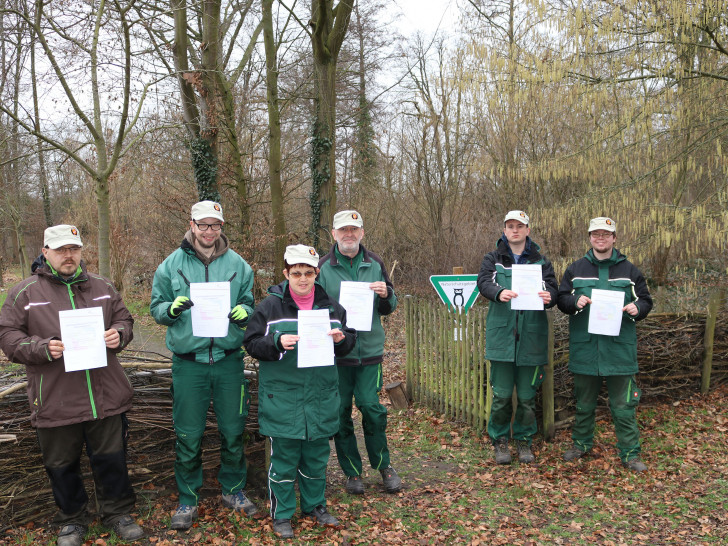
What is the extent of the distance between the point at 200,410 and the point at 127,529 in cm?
95

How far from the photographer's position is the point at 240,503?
174 inches

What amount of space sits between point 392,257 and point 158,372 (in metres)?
11.4

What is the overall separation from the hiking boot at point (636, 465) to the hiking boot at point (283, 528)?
10.7ft

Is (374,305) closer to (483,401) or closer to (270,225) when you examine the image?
(483,401)

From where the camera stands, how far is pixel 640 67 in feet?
23.4

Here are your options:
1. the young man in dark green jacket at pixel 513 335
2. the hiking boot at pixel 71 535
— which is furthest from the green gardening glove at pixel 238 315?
the young man in dark green jacket at pixel 513 335

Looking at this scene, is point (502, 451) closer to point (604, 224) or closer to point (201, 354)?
point (604, 224)

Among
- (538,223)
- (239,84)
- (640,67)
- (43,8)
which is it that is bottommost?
(538,223)

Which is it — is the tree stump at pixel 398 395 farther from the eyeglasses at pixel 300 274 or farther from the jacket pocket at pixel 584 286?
the eyeglasses at pixel 300 274

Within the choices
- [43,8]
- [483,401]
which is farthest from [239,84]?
[483,401]

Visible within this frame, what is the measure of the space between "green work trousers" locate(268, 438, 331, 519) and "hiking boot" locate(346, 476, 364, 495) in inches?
24.7

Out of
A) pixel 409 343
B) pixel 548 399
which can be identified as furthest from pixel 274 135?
pixel 548 399

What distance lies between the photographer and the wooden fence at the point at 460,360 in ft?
20.8

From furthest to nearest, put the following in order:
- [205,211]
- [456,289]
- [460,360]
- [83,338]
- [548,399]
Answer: [456,289] < [460,360] < [548,399] < [205,211] < [83,338]
